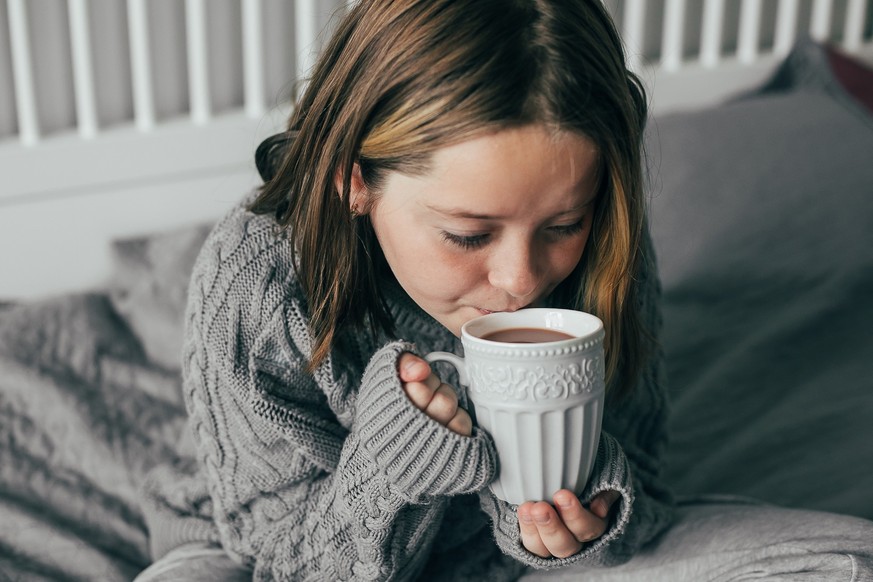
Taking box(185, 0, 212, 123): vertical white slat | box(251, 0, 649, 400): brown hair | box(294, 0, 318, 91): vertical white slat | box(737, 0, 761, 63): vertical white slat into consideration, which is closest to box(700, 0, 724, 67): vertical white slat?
box(737, 0, 761, 63): vertical white slat

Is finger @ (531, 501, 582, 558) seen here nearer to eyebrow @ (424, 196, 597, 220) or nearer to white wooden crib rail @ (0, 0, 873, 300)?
eyebrow @ (424, 196, 597, 220)

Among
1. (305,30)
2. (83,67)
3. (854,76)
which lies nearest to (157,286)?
(83,67)

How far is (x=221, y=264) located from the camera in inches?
37.6

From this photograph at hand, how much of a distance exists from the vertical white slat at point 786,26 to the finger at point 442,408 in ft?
4.89

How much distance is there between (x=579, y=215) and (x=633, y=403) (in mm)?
308

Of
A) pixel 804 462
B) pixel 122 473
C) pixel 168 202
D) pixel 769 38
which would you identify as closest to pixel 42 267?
pixel 168 202

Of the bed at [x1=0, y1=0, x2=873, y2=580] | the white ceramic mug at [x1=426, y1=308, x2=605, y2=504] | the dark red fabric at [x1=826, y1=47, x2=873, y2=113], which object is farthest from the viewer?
the dark red fabric at [x1=826, y1=47, x2=873, y2=113]

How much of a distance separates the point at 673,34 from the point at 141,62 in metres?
0.96

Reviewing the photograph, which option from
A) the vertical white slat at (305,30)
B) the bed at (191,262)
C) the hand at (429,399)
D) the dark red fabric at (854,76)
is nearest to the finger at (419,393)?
the hand at (429,399)

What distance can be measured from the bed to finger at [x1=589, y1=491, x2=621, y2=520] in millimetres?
370

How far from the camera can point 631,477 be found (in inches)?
33.6

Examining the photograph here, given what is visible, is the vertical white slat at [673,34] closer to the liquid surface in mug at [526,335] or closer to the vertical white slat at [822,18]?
the vertical white slat at [822,18]

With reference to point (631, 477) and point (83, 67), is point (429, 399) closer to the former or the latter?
point (631, 477)

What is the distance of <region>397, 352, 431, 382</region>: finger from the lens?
0.76 meters
